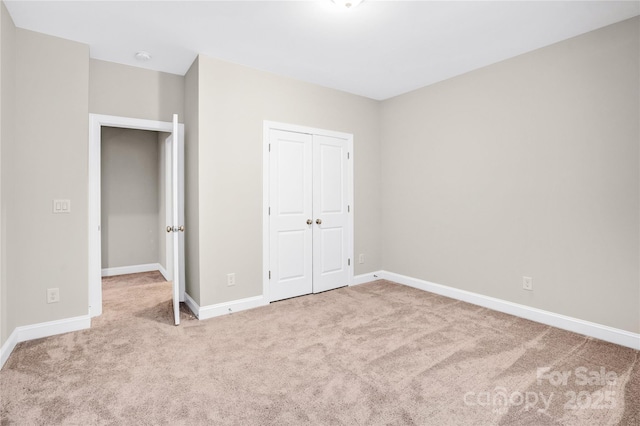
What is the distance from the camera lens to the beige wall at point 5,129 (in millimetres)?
2398

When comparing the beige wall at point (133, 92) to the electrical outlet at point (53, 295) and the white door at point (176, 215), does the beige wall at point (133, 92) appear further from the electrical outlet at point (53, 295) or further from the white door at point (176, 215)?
the electrical outlet at point (53, 295)

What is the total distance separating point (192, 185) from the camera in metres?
3.51

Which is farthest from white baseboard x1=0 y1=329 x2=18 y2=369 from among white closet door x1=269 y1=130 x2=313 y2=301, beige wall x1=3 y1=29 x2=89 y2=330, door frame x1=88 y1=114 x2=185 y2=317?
white closet door x1=269 y1=130 x2=313 y2=301

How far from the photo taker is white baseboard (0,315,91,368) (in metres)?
2.63

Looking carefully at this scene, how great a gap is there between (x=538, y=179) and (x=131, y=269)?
230 inches

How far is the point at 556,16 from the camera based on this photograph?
2.59 meters

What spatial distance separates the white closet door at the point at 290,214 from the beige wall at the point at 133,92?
1.20 m

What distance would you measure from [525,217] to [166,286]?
4523 mm

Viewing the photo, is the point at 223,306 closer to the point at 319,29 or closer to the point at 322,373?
the point at 322,373

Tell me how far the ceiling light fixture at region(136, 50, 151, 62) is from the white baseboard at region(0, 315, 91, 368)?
256 centimetres

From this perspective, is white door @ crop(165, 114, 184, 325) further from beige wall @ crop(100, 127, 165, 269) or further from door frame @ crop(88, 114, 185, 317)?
beige wall @ crop(100, 127, 165, 269)

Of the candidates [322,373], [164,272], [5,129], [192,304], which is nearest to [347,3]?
[322,373]

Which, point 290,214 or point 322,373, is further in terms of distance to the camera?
point 290,214

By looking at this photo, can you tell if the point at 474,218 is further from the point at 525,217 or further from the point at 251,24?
the point at 251,24
